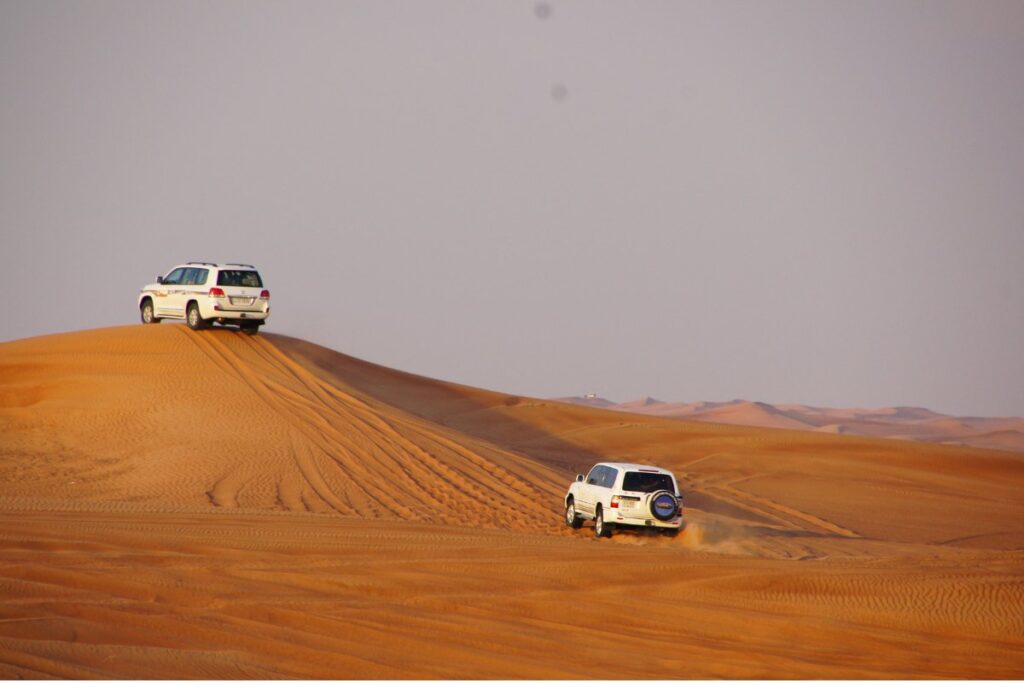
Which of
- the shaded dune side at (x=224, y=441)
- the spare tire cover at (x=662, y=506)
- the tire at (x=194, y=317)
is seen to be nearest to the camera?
the spare tire cover at (x=662, y=506)

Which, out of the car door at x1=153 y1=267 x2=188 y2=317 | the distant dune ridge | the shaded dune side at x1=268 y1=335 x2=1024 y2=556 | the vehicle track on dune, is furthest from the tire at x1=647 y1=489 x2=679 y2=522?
the distant dune ridge

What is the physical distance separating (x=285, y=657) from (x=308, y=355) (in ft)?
112

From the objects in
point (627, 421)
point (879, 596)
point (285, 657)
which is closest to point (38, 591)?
point (285, 657)

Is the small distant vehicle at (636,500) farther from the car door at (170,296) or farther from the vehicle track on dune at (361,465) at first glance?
the car door at (170,296)

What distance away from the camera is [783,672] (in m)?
11.5

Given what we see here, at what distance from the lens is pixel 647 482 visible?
23.1m

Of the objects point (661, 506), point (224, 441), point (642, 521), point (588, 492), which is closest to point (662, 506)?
point (661, 506)

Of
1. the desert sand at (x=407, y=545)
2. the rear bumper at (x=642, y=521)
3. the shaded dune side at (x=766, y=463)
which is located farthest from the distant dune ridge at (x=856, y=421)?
the rear bumper at (x=642, y=521)

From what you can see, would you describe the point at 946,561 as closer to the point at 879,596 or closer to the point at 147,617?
the point at 879,596

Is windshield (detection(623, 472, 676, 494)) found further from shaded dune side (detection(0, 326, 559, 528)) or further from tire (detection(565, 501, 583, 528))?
shaded dune side (detection(0, 326, 559, 528))

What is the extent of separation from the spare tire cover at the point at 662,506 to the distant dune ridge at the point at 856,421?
214ft

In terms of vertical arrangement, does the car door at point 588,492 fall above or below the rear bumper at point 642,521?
above

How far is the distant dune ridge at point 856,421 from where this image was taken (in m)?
114

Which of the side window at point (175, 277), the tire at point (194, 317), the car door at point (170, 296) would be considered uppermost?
the side window at point (175, 277)
